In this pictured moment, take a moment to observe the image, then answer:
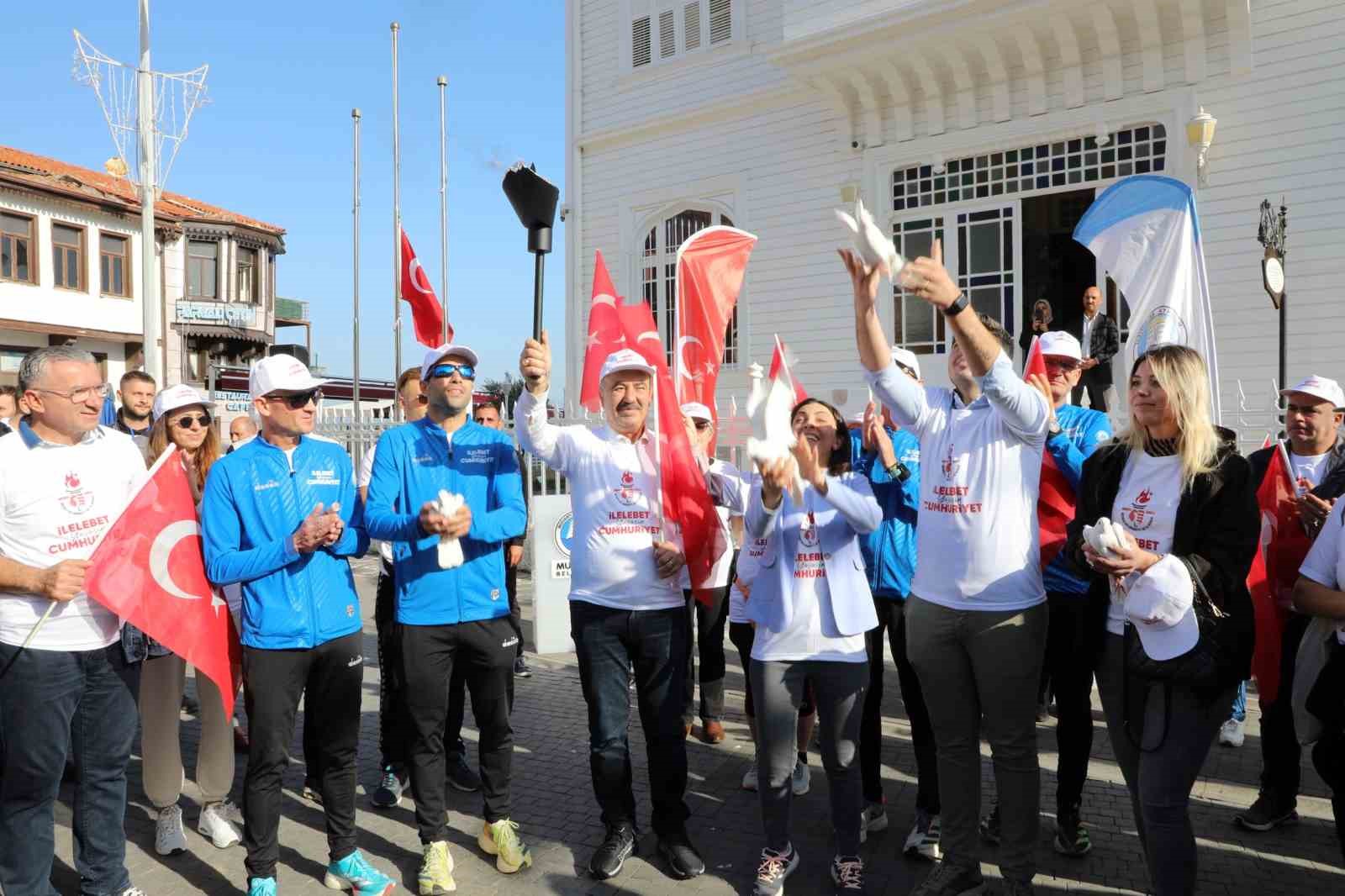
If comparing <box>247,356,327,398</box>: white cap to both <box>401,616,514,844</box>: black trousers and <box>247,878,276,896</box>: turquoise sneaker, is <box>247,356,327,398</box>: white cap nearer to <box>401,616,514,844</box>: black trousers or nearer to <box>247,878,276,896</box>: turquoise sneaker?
<box>401,616,514,844</box>: black trousers

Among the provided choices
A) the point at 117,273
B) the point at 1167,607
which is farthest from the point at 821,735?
the point at 117,273

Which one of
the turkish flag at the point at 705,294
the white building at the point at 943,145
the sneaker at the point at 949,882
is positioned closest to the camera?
the sneaker at the point at 949,882

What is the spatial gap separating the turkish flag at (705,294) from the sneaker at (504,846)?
10.7 feet

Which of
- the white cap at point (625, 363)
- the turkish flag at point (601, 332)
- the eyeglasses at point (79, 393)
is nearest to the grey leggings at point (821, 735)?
the white cap at point (625, 363)

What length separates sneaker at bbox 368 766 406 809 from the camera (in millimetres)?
4727

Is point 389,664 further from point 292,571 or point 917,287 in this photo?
point 917,287

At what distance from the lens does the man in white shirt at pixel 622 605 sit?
400 centimetres

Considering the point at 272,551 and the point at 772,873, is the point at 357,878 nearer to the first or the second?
the point at 272,551

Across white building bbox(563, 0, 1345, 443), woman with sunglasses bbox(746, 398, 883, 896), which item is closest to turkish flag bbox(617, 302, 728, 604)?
woman with sunglasses bbox(746, 398, 883, 896)

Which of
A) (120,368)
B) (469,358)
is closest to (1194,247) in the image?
(469,358)

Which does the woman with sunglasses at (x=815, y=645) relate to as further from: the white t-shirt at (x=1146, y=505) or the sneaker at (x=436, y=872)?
the sneaker at (x=436, y=872)

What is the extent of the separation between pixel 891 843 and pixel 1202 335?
10.9 ft

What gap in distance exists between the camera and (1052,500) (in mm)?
4156

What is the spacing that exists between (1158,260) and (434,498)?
4.14m
